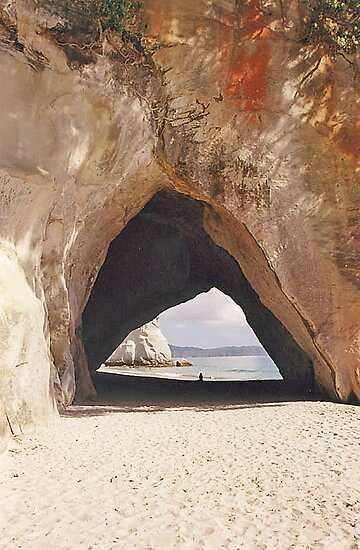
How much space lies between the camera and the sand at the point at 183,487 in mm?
3798

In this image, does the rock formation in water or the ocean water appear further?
the rock formation in water

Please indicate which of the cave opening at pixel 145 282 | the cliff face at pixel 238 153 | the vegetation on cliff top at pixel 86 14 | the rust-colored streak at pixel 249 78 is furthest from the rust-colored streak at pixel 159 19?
the cave opening at pixel 145 282

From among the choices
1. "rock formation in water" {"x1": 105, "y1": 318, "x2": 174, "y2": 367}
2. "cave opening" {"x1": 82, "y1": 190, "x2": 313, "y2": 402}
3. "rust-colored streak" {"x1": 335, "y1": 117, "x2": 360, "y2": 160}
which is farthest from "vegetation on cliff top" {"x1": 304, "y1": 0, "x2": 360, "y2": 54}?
"rock formation in water" {"x1": 105, "y1": 318, "x2": 174, "y2": 367}

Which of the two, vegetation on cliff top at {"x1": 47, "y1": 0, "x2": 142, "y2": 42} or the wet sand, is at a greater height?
vegetation on cliff top at {"x1": 47, "y1": 0, "x2": 142, "y2": 42}

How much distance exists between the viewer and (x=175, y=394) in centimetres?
1482

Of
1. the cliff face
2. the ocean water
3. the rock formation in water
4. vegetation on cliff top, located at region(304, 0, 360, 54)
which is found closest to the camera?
the cliff face

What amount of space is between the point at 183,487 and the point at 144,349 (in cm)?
4095

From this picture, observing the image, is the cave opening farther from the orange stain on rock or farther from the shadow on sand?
the orange stain on rock

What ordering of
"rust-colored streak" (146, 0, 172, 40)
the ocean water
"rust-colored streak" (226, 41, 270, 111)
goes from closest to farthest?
"rust-colored streak" (146, 0, 172, 40) → "rust-colored streak" (226, 41, 270, 111) → the ocean water

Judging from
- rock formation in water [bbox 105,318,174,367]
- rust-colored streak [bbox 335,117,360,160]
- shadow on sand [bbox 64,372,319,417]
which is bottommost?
shadow on sand [bbox 64,372,319,417]

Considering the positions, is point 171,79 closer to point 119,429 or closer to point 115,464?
point 119,429

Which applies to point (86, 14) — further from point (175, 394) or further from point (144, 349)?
point (144, 349)

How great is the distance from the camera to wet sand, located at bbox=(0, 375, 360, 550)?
3799 mm

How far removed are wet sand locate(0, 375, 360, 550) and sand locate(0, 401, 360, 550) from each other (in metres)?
0.01
